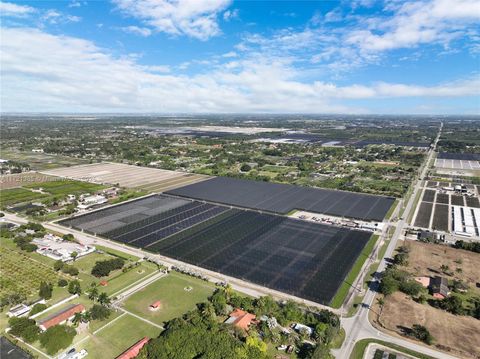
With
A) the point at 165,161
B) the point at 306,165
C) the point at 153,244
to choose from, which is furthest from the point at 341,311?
the point at 165,161

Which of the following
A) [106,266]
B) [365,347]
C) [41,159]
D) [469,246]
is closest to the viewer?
[365,347]

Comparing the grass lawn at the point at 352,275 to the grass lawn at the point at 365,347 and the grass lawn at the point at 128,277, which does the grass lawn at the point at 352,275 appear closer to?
the grass lawn at the point at 365,347

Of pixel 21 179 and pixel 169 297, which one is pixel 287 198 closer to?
pixel 169 297

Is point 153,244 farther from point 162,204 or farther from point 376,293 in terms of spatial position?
point 376,293

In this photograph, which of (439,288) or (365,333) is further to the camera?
(439,288)

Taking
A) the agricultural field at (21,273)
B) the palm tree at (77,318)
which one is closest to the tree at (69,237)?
the agricultural field at (21,273)

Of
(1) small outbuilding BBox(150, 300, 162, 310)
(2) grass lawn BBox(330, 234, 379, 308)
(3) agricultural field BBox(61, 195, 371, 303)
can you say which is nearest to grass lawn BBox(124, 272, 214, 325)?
(1) small outbuilding BBox(150, 300, 162, 310)

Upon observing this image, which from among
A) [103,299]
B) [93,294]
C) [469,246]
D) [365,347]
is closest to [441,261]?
[469,246]
